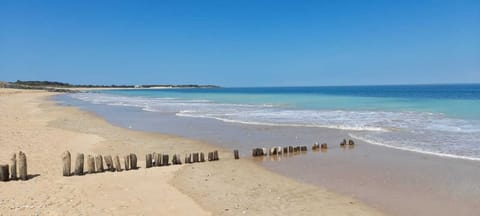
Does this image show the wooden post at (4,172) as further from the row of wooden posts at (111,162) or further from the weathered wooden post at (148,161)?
the weathered wooden post at (148,161)

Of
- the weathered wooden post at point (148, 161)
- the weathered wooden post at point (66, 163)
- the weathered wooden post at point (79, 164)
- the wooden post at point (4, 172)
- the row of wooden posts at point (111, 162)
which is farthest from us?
the weathered wooden post at point (148, 161)

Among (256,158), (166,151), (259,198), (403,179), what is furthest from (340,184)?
(166,151)

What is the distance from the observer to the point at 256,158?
14188 mm

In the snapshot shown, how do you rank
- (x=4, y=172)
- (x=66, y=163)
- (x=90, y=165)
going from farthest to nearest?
1. (x=90, y=165)
2. (x=66, y=163)
3. (x=4, y=172)

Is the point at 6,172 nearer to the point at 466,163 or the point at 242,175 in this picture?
the point at 242,175

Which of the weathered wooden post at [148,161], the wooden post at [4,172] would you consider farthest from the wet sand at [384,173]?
the wooden post at [4,172]

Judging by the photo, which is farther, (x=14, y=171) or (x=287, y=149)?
(x=287, y=149)

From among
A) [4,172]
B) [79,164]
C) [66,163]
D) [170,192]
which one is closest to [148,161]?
[79,164]

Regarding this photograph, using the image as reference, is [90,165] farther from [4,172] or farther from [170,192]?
[170,192]

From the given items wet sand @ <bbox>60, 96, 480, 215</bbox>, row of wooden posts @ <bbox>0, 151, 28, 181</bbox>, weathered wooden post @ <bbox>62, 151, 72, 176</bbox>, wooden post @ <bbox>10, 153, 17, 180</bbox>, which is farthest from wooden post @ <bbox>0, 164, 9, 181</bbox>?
wet sand @ <bbox>60, 96, 480, 215</bbox>

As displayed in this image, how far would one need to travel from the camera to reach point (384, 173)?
11.6 meters

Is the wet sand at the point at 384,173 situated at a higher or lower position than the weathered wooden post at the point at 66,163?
lower

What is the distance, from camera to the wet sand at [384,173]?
873cm

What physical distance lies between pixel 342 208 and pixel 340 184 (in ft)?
7.02
